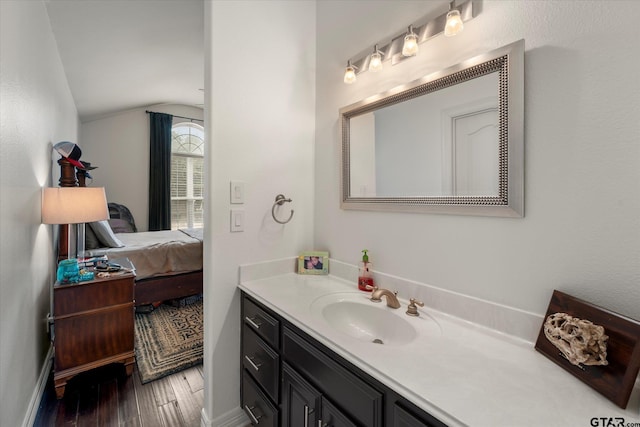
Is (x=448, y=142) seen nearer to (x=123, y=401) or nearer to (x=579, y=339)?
(x=579, y=339)

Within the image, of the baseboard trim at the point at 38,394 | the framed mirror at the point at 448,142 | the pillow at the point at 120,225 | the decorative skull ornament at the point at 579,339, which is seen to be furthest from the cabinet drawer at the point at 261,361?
Answer: the pillow at the point at 120,225

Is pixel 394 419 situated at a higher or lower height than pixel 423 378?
lower

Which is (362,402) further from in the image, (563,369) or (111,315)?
(111,315)

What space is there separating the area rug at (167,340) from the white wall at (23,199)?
59cm

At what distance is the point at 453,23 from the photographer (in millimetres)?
955

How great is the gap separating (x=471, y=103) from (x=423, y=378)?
3.08 feet

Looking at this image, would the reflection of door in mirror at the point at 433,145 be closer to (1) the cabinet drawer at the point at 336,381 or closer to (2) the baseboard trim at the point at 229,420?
(1) the cabinet drawer at the point at 336,381

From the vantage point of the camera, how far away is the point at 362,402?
0.76m

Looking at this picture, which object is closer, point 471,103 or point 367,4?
point 471,103

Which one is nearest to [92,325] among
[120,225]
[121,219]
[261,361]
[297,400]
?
[261,361]

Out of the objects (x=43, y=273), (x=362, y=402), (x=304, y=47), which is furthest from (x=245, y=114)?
(x=43, y=273)

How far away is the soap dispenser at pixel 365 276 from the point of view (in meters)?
1.33

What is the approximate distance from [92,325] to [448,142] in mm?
2361

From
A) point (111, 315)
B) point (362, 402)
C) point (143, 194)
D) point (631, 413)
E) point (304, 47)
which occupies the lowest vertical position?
point (111, 315)
